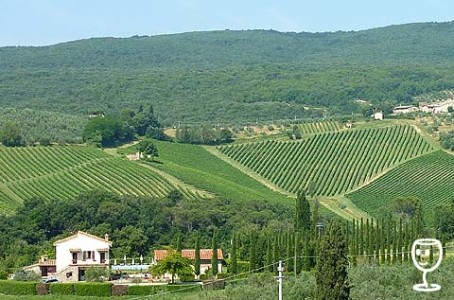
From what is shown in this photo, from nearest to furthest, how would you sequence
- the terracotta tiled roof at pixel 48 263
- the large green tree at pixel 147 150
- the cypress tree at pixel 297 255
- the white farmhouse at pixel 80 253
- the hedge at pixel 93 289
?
the hedge at pixel 93 289, the cypress tree at pixel 297 255, the white farmhouse at pixel 80 253, the terracotta tiled roof at pixel 48 263, the large green tree at pixel 147 150

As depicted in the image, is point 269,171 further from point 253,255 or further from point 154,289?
point 154,289

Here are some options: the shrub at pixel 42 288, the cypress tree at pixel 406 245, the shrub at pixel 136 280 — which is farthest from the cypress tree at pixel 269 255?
the shrub at pixel 42 288

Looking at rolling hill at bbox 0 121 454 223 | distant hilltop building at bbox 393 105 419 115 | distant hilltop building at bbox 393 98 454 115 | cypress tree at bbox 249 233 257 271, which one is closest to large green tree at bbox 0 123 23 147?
rolling hill at bbox 0 121 454 223

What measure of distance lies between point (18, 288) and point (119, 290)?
4618 millimetres

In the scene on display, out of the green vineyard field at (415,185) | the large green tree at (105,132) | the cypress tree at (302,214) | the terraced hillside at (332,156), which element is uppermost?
the large green tree at (105,132)

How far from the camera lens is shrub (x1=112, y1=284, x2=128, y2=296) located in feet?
159

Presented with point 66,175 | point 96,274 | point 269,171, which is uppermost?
point 269,171

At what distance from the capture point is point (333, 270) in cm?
3312

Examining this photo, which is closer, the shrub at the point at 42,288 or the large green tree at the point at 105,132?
the shrub at the point at 42,288

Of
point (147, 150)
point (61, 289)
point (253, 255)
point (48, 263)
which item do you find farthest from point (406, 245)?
point (147, 150)

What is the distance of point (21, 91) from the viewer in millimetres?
193500

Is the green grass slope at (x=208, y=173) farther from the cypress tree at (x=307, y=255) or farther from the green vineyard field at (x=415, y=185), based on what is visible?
the cypress tree at (x=307, y=255)

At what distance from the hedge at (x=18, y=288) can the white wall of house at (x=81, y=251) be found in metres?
8.74

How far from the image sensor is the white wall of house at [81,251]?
5934 centimetres
